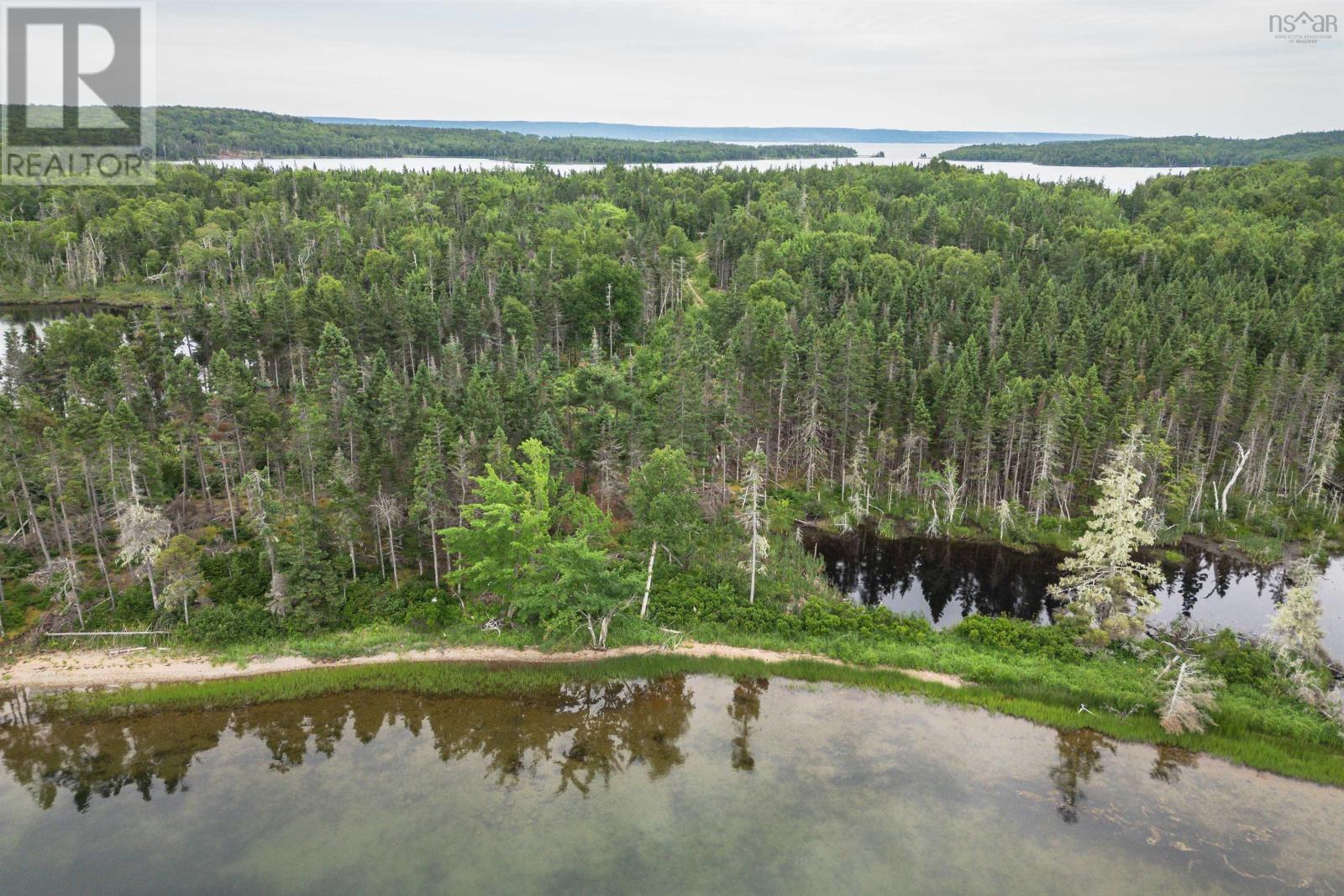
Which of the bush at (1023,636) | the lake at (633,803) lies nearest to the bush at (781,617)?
the bush at (1023,636)

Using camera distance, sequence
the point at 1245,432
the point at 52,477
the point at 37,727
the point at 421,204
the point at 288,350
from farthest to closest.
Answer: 1. the point at 421,204
2. the point at 288,350
3. the point at 1245,432
4. the point at 52,477
5. the point at 37,727

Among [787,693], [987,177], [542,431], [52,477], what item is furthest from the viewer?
[987,177]

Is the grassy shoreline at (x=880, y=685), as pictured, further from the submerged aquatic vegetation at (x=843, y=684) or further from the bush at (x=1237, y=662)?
the bush at (x=1237, y=662)

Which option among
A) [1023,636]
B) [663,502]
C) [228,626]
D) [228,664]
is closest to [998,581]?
[1023,636]

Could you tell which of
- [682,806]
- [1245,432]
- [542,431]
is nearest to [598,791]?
[682,806]

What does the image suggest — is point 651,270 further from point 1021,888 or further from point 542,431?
point 1021,888

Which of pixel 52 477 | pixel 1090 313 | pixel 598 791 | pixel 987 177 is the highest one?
pixel 987 177
